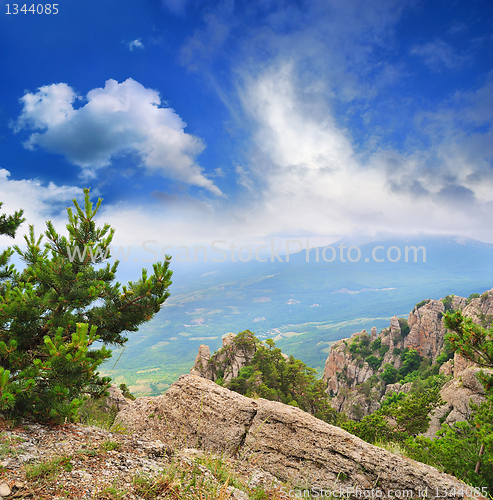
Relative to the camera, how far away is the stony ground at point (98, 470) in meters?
3.42

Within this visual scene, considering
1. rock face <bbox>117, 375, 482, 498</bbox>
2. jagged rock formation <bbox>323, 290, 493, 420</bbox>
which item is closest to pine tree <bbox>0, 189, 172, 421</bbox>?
rock face <bbox>117, 375, 482, 498</bbox>

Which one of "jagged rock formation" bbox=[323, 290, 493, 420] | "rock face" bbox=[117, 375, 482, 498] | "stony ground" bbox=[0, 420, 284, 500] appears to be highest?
"stony ground" bbox=[0, 420, 284, 500]

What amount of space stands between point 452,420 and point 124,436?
78.7 ft

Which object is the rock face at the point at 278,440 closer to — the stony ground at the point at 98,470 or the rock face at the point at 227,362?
the stony ground at the point at 98,470

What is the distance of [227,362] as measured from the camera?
1421 inches

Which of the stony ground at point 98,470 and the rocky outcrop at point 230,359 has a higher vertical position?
the stony ground at point 98,470

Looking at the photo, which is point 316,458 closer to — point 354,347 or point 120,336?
point 120,336

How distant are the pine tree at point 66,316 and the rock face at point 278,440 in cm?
254

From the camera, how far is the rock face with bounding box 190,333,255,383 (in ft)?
115

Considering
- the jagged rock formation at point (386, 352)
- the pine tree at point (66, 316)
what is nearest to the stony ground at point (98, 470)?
the pine tree at point (66, 316)

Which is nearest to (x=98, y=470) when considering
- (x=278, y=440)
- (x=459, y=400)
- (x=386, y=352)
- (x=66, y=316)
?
(x=66, y=316)

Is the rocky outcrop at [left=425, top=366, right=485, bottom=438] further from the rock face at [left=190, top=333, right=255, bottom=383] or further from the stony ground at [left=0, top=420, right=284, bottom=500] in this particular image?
the stony ground at [left=0, top=420, right=284, bottom=500]

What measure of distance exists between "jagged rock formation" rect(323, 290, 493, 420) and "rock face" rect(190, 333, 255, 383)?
112 feet

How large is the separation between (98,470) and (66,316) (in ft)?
12.1
